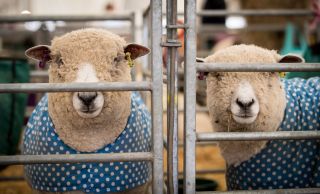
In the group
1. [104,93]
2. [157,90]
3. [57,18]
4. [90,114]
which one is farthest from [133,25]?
[157,90]

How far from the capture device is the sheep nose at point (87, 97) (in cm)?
195

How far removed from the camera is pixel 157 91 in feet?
5.93

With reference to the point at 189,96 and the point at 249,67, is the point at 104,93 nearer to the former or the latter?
the point at 189,96

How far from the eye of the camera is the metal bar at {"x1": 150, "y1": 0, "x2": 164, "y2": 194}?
176cm

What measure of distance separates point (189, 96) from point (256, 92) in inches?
19.3

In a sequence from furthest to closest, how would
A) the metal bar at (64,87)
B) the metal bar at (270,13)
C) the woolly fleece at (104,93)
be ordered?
the metal bar at (270,13), the woolly fleece at (104,93), the metal bar at (64,87)

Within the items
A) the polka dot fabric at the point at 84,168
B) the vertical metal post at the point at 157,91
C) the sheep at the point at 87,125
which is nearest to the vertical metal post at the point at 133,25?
the sheep at the point at 87,125

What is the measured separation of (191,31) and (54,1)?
9.16m

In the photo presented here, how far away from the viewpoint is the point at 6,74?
3193 mm

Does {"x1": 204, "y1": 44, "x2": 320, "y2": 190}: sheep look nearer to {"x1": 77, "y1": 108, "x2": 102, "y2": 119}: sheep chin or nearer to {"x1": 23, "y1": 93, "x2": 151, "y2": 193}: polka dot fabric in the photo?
{"x1": 23, "y1": 93, "x2": 151, "y2": 193}: polka dot fabric

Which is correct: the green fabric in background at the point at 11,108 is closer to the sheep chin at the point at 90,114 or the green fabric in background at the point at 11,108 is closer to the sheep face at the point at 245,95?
the sheep chin at the point at 90,114

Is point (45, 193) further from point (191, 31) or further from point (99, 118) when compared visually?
point (191, 31)

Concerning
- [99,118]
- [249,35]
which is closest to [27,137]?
[99,118]

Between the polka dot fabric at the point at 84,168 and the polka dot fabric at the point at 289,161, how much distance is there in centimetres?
55
